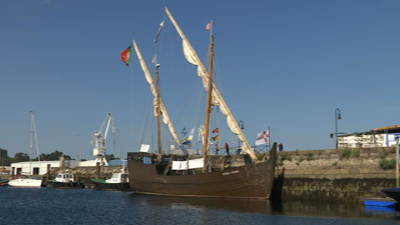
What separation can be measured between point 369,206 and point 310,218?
30.7ft

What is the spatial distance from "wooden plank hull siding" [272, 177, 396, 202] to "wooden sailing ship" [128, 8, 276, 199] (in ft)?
11.3

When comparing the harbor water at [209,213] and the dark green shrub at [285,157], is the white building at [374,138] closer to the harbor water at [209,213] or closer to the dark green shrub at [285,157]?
the dark green shrub at [285,157]

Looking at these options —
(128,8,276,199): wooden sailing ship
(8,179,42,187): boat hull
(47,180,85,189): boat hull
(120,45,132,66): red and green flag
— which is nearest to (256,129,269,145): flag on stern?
(128,8,276,199): wooden sailing ship

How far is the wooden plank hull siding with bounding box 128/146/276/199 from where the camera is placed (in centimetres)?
4484

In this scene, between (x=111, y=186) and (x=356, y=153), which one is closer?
(x=356, y=153)

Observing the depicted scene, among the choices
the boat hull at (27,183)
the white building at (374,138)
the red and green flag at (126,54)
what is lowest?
the boat hull at (27,183)

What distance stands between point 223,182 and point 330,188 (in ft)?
35.6

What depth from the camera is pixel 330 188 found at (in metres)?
43.6

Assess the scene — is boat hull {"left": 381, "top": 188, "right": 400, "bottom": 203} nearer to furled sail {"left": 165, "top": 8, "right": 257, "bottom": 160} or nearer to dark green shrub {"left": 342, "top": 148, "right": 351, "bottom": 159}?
dark green shrub {"left": 342, "top": 148, "right": 351, "bottom": 159}

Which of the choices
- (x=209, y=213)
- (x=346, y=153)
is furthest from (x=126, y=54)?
(x=209, y=213)

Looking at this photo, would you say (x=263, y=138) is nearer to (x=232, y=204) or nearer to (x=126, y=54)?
(x=232, y=204)

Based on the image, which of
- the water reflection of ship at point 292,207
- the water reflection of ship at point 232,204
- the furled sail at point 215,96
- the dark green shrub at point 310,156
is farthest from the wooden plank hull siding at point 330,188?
the furled sail at point 215,96

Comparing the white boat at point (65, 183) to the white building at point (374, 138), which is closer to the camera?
the white building at point (374, 138)

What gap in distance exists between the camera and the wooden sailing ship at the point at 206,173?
45.2 m
